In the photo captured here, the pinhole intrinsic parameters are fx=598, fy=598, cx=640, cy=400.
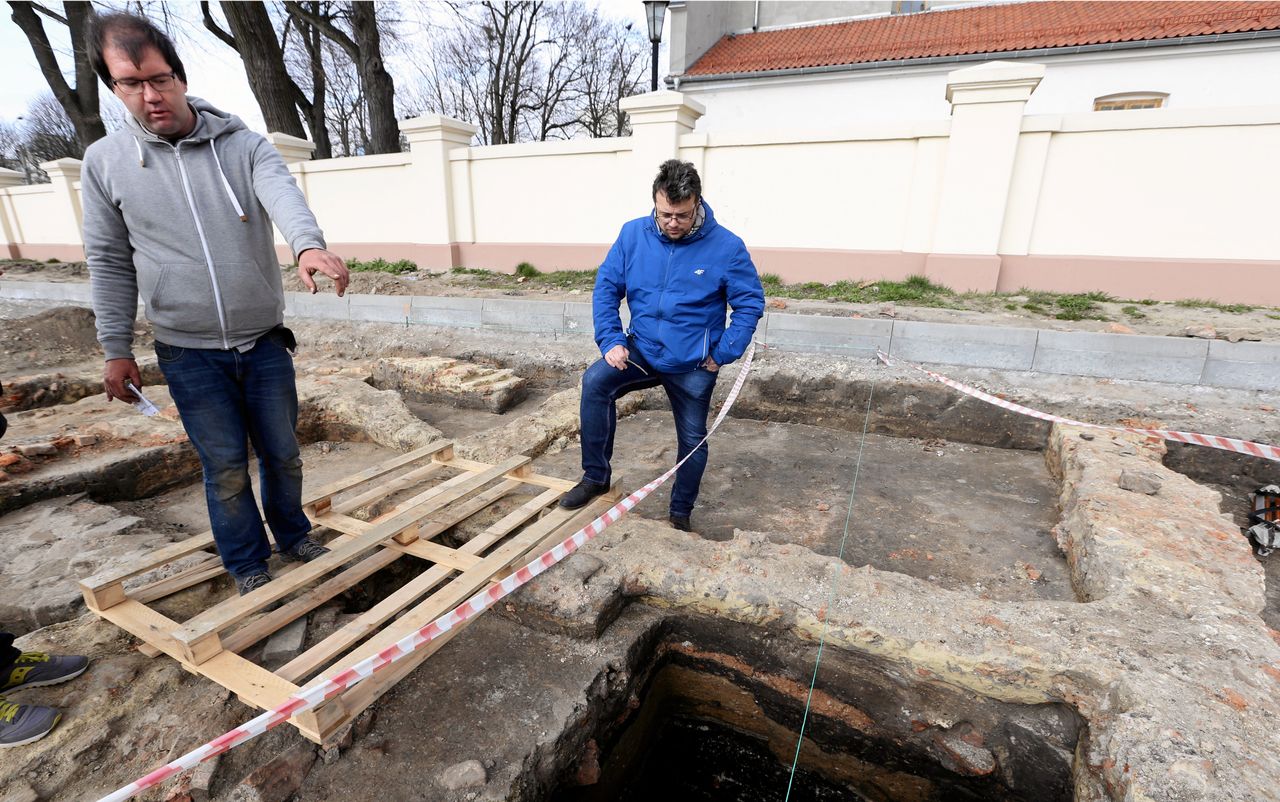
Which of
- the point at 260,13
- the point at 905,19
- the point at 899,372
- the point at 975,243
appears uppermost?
the point at 905,19

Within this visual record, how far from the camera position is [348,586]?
2.45 metres

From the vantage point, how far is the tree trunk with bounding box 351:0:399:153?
1301cm

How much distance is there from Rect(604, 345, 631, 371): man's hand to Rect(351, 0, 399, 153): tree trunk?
13.0 m

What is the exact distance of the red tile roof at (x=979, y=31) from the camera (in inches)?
426

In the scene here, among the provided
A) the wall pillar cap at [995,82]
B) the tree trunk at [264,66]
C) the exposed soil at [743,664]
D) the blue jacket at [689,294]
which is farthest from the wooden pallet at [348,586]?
the tree trunk at [264,66]

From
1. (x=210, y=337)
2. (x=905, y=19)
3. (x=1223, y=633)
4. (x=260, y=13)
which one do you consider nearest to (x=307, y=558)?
(x=210, y=337)

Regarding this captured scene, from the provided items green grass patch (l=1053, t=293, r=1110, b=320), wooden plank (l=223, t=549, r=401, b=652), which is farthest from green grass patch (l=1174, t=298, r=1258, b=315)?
wooden plank (l=223, t=549, r=401, b=652)

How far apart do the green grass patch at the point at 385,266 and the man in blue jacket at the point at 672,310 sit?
29.3ft

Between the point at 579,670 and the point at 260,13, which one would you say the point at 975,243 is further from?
the point at 260,13

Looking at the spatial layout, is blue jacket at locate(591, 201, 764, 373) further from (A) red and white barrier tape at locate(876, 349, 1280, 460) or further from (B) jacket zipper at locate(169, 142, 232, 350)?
(A) red and white barrier tape at locate(876, 349, 1280, 460)

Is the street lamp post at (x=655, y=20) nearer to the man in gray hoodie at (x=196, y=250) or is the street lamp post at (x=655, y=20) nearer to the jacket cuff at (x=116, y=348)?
the man in gray hoodie at (x=196, y=250)

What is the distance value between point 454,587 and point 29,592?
1.78 metres

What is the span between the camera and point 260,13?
12.1 metres

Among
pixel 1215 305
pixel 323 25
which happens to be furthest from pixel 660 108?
pixel 323 25
